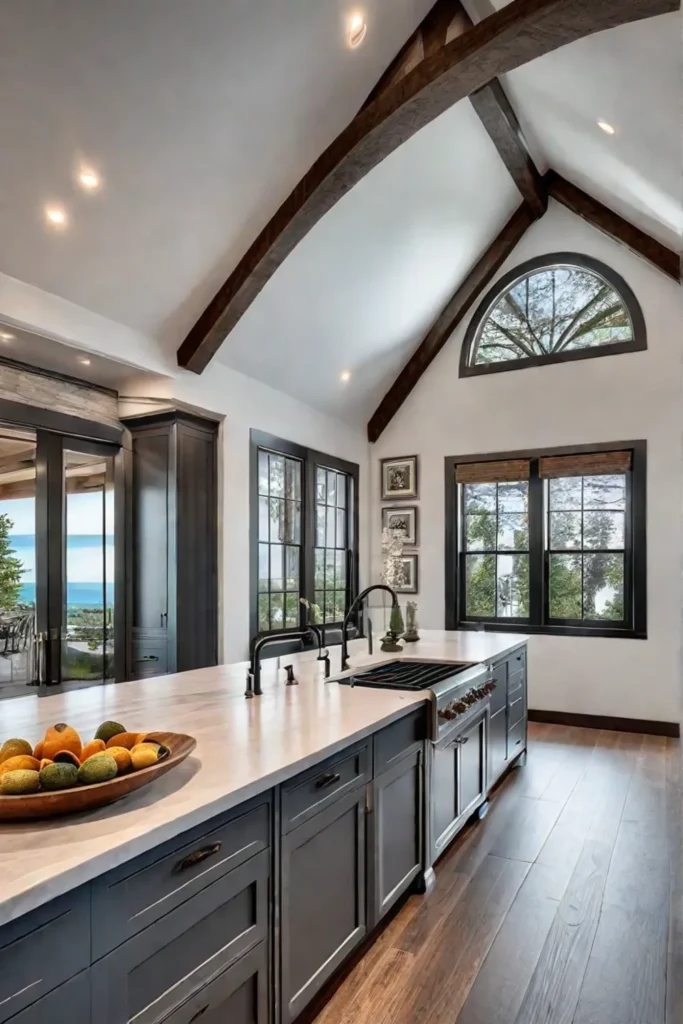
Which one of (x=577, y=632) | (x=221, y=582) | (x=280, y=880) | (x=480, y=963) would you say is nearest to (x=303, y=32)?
(x=221, y=582)

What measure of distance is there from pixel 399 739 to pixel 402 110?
10.5 feet

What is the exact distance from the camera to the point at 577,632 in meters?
5.98

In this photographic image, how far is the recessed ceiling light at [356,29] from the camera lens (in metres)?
3.53

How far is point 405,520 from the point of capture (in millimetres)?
6902

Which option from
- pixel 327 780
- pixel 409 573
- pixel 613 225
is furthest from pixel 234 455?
pixel 613 225

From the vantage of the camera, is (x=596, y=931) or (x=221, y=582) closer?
(x=596, y=931)

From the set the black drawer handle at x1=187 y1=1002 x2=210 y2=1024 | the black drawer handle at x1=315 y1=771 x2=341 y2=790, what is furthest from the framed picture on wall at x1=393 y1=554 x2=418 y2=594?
the black drawer handle at x1=187 y1=1002 x2=210 y2=1024

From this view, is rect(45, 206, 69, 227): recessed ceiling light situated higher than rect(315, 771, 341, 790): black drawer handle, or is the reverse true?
rect(45, 206, 69, 227): recessed ceiling light

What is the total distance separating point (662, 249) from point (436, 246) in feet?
6.15

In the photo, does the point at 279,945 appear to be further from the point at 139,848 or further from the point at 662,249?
the point at 662,249

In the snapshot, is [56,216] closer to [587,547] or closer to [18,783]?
[18,783]

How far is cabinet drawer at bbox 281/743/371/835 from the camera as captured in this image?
1821 millimetres

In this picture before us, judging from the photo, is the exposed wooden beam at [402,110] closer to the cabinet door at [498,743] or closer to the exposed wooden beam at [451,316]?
the exposed wooden beam at [451,316]

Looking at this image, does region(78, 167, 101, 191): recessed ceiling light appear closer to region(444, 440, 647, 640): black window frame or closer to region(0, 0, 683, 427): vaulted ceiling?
region(0, 0, 683, 427): vaulted ceiling
